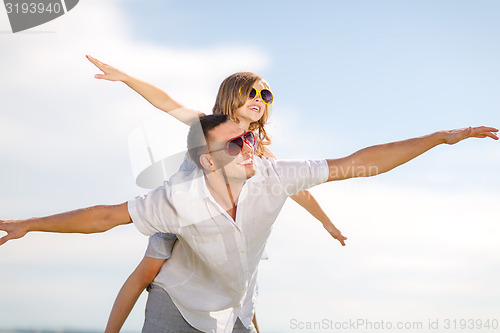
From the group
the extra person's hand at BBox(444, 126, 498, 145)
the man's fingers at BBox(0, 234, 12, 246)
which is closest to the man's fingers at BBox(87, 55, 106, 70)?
the man's fingers at BBox(0, 234, 12, 246)

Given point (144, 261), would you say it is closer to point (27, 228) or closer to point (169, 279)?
point (169, 279)

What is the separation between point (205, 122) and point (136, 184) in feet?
2.67

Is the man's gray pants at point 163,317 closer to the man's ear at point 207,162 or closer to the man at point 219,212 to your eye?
the man at point 219,212

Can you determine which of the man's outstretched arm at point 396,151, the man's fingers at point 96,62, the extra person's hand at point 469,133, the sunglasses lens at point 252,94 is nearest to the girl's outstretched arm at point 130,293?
the man's outstretched arm at point 396,151

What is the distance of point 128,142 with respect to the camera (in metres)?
5.07

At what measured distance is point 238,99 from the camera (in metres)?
6.24

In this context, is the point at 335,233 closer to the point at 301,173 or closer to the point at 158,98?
the point at 301,173

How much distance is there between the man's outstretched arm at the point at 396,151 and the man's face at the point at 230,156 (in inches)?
30.8

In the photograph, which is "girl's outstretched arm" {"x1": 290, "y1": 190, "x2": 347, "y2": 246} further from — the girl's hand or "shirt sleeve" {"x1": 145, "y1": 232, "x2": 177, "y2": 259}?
the girl's hand

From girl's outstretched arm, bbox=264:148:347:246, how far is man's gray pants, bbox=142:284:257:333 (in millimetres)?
1841

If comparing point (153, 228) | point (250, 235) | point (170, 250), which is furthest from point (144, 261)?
point (250, 235)

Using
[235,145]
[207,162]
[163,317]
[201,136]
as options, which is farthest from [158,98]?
[163,317]

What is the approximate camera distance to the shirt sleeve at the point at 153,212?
4281 mm

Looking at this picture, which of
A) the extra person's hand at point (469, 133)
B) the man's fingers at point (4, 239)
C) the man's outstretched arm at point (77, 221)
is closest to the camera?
the man's fingers at point (4, 239)
